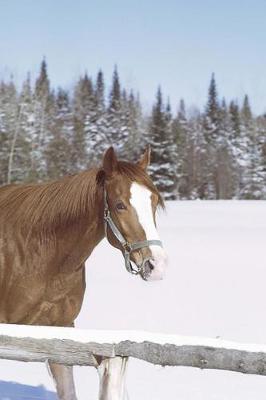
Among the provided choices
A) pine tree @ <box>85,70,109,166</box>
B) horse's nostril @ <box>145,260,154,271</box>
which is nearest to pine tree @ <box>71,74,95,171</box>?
pine tree @ <box>85,70,109,166</box>

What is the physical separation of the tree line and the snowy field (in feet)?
69.0

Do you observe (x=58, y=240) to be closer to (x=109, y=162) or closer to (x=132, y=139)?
(x=109, y=162)

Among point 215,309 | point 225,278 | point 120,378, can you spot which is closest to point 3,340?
point 120,378

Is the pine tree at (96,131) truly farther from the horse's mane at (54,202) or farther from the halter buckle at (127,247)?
the halter buckle at (127,247)

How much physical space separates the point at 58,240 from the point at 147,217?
76 cm

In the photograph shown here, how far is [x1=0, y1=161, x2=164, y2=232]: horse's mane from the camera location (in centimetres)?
364

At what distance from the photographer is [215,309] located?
947 cm

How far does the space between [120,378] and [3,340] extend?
63cm

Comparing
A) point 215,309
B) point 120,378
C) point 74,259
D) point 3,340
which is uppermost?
point 74,259

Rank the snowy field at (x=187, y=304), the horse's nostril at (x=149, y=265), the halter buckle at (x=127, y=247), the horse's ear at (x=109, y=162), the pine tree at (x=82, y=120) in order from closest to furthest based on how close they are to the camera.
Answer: the horse's nostril at (x=149, y=265)
the halter buckle at (x=127, y=247)
the horse's ear at (x=109, y=162)
the snowy field at (x=187, y=304)
the pine tree at (x=82, y=120)

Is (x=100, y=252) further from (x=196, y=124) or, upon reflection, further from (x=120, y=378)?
(x=196, y=124)

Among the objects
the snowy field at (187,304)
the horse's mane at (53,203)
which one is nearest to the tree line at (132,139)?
the snowy field at (187,304)

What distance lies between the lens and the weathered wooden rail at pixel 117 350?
8.22 feet

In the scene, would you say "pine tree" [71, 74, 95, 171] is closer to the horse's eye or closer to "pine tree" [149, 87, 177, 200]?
"pine tree" [149, 87, 177, 200]
